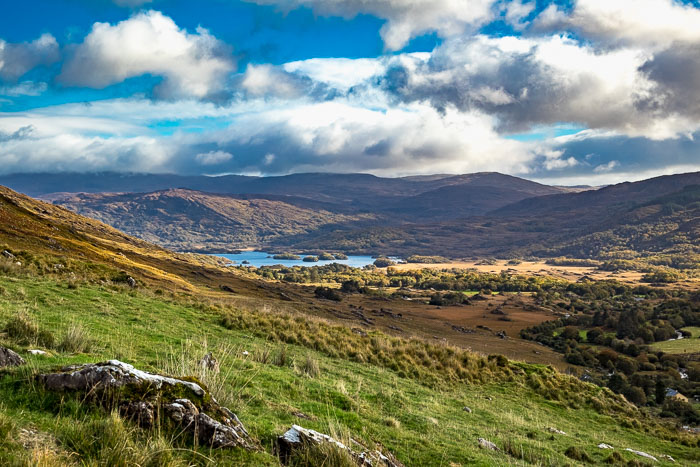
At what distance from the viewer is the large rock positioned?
5105 mm

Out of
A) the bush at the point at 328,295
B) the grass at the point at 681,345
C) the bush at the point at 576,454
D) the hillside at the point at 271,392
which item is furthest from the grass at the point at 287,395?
the bush at the point at 328,295

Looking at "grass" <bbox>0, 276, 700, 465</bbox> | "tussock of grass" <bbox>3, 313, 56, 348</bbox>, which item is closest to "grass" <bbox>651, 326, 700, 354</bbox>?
"grass" <bbox>0, 276, 700, 465</bbox>

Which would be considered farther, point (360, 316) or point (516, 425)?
point (360, 316)

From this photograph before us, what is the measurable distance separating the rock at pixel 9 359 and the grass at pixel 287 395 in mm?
254

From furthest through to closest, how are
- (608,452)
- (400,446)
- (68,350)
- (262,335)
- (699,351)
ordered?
(699,351) → (262,335) → (608,452) → (68,350) → (400,446)

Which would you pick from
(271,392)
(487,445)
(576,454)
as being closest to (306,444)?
(271,392)

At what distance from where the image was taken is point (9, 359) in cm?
665

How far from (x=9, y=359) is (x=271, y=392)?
4.42 m

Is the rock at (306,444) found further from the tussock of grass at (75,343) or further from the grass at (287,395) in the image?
the tussock of grass at (75,343)

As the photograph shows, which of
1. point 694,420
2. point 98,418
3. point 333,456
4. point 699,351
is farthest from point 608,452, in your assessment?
point 699,351

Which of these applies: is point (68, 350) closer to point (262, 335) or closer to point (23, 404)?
point (23, 404)

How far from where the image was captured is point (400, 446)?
7441 millimetres

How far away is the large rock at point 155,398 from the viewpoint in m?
5.11

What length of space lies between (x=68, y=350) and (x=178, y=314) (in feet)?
33.9
